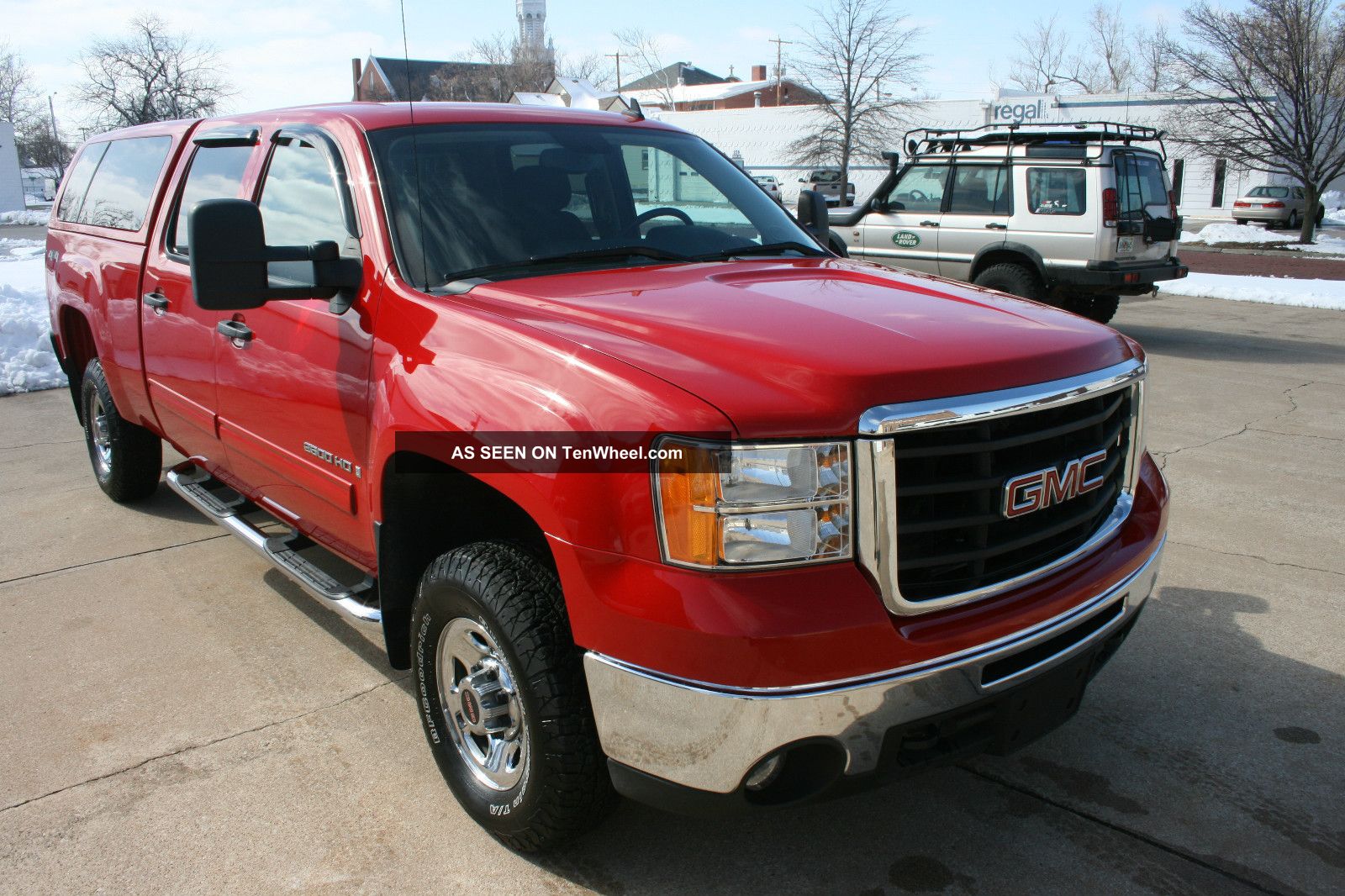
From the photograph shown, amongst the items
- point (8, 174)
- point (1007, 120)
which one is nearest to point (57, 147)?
point (8, 174)

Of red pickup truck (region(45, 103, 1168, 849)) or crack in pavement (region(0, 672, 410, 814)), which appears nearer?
red pickup truck (region(45, 103, 1168, 849))

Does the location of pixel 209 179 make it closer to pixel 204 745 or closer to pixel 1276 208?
pixel 204 745

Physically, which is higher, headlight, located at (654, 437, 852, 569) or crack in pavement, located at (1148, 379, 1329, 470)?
headlight, located at (654, 437, 852, 569)

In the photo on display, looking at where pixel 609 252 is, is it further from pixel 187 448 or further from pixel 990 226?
pixel 990 226

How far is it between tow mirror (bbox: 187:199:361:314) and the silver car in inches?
1448

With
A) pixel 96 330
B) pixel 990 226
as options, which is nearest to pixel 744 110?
pixel 990 226

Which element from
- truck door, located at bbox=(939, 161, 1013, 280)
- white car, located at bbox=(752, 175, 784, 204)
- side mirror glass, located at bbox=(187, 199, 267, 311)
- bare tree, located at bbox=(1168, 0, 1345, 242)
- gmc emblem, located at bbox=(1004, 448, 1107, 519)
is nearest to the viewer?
gmc emblem, located at bbox=(1004, 448, 1107, 519)

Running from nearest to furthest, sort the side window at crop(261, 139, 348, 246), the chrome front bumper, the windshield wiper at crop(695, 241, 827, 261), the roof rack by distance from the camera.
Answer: the chrome front bumper → the side window at crop(261, 139, 348, 246) → the windshield wiper at crop(695, 241, 827, 261) → the roof rack

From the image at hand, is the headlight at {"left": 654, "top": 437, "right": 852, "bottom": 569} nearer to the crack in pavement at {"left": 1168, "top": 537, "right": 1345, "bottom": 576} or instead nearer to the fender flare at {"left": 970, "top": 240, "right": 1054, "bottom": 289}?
the crack in pavement at {"left": 1168, "top": 537, "right": 1345, "bottom": 576}

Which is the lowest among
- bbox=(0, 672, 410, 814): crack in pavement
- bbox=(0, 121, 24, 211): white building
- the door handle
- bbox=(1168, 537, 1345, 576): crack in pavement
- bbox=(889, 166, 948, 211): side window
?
bbox=(1168, 537, 1345, 576): crack in pavement

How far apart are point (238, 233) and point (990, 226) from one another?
32.5ft

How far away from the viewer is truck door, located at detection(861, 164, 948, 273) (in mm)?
11938

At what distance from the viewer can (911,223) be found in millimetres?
12172

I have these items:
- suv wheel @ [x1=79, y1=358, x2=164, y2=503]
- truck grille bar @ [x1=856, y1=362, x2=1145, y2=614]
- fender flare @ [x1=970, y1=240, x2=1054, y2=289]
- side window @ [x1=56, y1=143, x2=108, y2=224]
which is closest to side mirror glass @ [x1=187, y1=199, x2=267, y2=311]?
truck grille bar @ [x1=856, y1=362, x2=1145, y2=614]
